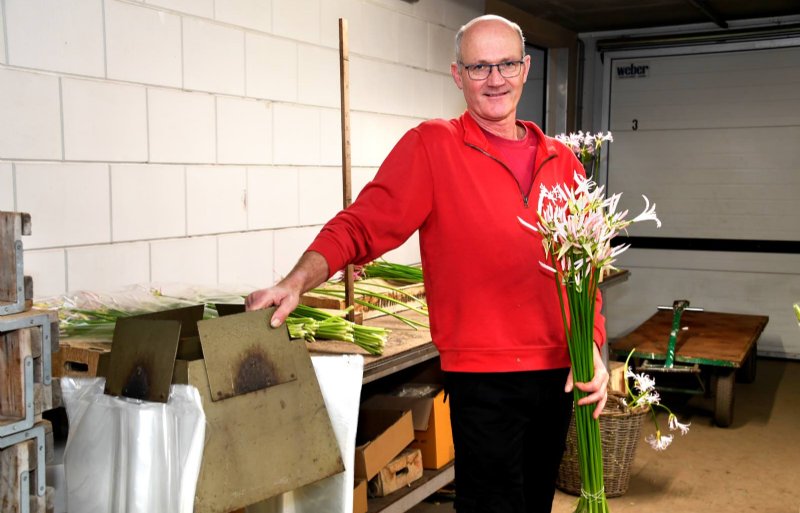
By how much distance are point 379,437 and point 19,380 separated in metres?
1.49

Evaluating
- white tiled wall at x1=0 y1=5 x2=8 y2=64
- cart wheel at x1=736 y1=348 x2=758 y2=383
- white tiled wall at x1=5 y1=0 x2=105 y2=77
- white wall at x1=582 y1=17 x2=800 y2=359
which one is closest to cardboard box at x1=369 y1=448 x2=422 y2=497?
white tiled wall at x1=5 y1=0 x2=105 y2=77

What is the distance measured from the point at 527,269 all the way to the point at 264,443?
79 cm

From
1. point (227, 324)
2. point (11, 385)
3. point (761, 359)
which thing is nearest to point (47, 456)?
point (11, 385)

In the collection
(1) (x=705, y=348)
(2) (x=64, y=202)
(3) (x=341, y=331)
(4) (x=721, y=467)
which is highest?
(2) (x=64, y=202)

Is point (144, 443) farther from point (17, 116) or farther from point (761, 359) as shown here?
point (761, 359)

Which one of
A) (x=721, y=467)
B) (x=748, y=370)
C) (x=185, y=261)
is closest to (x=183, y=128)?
(x=185, y=261)

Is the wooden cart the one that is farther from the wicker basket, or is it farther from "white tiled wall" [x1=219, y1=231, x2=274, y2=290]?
"white tiled wall" [x1=219, y1=231, x2=274, y2=290]

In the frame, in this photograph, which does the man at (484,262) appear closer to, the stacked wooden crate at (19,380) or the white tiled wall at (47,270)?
the stacked wooden crate at (19,380)

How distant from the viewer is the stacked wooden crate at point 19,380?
1.84 metres

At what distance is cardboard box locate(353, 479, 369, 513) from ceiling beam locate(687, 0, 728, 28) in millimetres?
5006

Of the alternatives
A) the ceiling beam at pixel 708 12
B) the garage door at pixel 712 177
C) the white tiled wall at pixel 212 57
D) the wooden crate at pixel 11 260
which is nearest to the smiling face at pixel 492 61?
the wooden crate at pixel 11 260

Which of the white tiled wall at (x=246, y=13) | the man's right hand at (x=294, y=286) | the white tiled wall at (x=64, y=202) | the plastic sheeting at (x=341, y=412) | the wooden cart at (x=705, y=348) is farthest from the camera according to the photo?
the wooden cart at (x=705, y=348)

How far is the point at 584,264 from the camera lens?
1.82 meters

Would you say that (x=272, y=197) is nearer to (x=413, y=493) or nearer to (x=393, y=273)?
(x=393, y=273)
